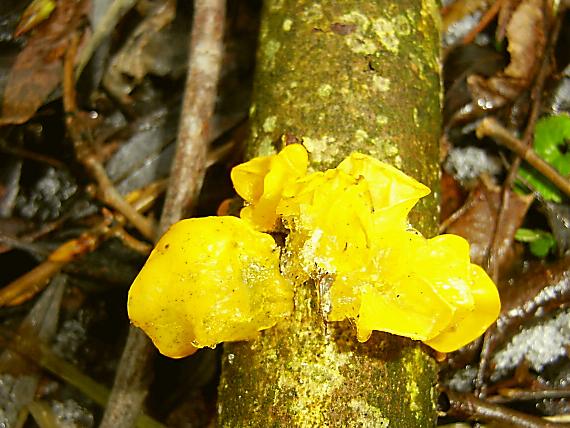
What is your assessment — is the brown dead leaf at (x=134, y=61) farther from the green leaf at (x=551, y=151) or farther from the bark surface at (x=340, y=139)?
the green leaf at (x=551, y=151)

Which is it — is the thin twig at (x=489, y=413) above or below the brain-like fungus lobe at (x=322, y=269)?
below

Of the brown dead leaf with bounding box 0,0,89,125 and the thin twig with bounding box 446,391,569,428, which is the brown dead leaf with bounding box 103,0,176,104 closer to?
the brown dead leaf with bounding box 0,0,89,125

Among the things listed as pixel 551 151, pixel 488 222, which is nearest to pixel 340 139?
pixel 488 222

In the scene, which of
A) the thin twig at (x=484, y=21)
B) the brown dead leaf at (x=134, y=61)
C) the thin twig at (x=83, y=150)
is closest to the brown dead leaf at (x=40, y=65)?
the thin twig at (x=83, y=150)

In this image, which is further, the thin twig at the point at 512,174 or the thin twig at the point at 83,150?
the thin twig at the point at 83,150

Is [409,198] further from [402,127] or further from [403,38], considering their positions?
[403,38]

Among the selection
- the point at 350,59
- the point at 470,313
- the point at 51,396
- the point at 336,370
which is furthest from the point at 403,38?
the point at 51,396

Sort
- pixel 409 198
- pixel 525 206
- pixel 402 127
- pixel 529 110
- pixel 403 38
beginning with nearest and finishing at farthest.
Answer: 1. pixel 409 198
2. pixel 402 127
3. pixel 403 38
4. pixel 525 206
5. pixel 529 110
